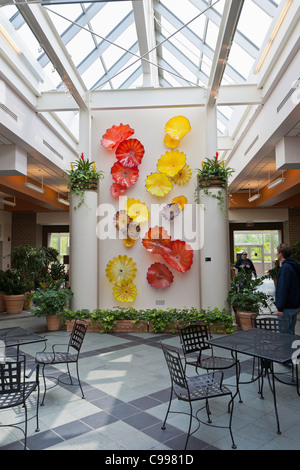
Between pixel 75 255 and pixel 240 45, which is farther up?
pixel 240 45

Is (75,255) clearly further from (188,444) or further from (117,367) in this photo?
(188,444)

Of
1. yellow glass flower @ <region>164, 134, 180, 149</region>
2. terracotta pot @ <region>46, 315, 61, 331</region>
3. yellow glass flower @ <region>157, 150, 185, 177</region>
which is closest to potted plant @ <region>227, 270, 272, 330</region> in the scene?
yellow glass flower @ <region>157, 150, 185, 177</region>

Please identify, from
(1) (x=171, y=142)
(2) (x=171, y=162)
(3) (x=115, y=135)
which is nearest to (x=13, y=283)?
(3) (x=115, y=135)

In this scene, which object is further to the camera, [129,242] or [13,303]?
[13,303]

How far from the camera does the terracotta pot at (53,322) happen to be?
7371 mm

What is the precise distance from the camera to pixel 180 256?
289 inches

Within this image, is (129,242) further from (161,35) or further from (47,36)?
(161,35)

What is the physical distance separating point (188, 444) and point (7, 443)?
4.77ft

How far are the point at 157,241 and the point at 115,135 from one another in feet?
7.94

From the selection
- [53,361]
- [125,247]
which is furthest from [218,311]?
[53,361]

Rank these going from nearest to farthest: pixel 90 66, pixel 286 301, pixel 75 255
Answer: pixel 286 301
pixel 75 255
pixel 90 66

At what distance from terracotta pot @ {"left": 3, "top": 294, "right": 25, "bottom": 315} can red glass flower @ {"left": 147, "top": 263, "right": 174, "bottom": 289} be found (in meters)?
4.48

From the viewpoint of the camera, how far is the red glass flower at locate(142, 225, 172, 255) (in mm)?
7363
